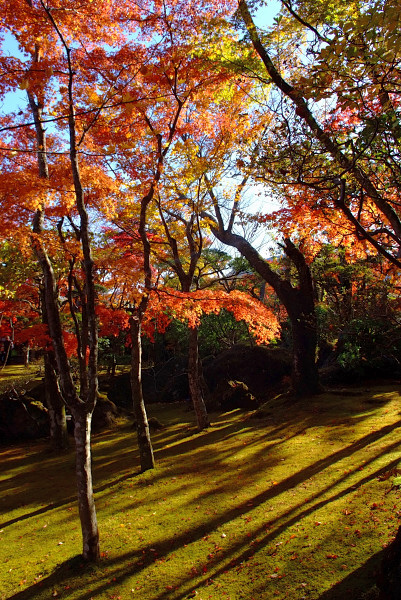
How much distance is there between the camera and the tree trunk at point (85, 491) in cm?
496

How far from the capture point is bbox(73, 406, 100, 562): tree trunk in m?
4.96

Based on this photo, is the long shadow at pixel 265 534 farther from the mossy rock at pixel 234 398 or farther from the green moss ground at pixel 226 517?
the mossy rock at pixel 234 398

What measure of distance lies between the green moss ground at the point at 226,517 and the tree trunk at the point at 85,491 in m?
0.22

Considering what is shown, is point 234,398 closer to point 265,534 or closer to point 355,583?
point 265,534

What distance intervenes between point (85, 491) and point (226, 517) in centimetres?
216

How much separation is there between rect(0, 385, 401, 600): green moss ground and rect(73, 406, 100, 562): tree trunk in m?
0.22

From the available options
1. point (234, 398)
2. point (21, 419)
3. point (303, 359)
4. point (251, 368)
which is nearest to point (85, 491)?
point (303, 359)

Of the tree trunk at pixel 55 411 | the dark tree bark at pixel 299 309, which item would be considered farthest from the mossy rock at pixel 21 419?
the dark tree bark at pixel 299 309

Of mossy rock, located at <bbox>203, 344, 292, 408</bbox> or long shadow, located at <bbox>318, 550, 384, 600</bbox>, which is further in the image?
mossy rock, located at <bbox>203, 344, 292, 408</bbox>

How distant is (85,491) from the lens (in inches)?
195

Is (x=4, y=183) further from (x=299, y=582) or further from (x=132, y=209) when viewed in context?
(x=299, y=582)

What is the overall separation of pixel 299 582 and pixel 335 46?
5203mm

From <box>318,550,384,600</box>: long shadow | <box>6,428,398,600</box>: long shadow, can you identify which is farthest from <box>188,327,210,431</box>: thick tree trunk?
<box>318,550,384,600</box>: long shadow

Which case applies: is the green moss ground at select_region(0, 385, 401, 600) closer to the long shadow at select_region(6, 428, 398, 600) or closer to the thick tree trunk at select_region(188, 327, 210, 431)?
the long shadow at select_region(6, 428, 398, 600)
